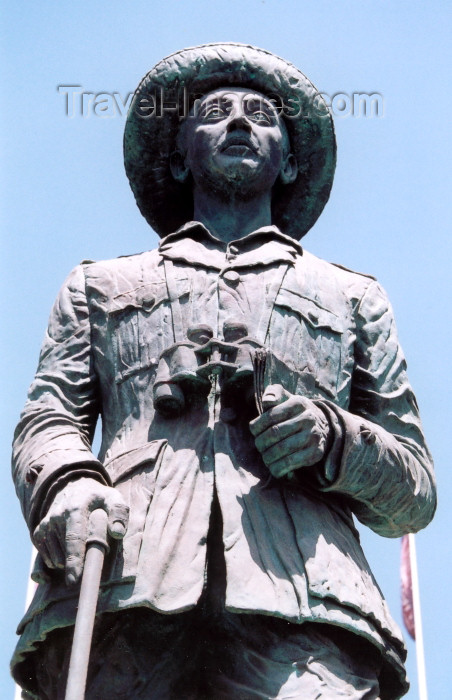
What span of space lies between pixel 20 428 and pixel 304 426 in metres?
1.46

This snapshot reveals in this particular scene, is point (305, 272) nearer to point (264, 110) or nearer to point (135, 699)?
point (264, 110)

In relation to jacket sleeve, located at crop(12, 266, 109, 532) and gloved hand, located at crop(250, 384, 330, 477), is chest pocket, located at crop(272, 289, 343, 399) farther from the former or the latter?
jacket sleeve, located at crop(12, 266, 109, 532)

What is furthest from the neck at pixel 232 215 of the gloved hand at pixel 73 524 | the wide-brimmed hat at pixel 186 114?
the gloved hand at pixel 73 524

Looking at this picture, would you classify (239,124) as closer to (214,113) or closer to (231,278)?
(214,113)

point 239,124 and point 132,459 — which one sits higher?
point 239,124

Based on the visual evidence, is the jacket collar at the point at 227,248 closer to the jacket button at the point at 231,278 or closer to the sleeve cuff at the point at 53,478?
the jacket button at the point at 231,278

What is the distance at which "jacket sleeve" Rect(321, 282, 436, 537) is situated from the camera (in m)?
7.55

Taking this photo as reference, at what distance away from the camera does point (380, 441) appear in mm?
7656

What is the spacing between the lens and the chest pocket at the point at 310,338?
816 cm

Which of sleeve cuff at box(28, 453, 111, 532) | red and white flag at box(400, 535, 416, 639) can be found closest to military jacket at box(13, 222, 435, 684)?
sleeve cuff at box(28, 453, 111, 532)

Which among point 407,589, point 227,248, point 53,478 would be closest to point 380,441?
point 53,478

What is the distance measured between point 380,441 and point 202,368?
87 cm

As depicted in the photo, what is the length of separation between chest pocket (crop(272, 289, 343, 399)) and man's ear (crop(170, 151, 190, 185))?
1.51 metres

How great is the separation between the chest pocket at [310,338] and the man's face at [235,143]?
100 cm
